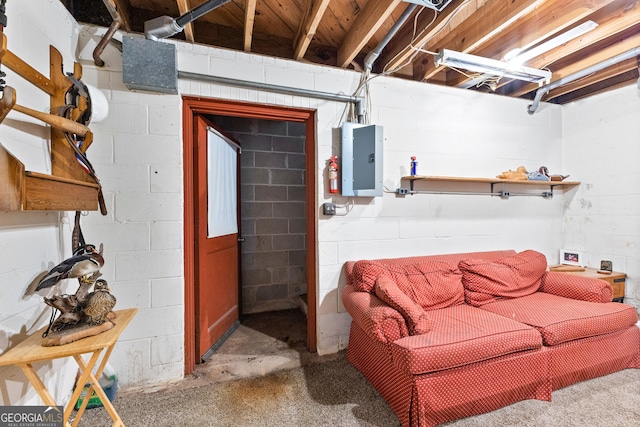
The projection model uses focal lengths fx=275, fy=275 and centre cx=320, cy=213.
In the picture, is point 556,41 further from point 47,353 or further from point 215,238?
point 47,353

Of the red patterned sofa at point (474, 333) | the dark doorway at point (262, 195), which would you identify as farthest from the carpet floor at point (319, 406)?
the dark doorway at point (262, 195)

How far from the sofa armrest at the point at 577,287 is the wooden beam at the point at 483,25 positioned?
209 centimetres

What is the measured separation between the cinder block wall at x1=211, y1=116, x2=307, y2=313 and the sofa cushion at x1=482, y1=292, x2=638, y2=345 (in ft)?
7.15

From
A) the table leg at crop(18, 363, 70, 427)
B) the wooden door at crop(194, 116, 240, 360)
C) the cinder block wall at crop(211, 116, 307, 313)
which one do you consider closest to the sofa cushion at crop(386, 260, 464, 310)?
the wooden door at crop(194, 116, 240, 360)

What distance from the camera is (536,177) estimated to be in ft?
9.30

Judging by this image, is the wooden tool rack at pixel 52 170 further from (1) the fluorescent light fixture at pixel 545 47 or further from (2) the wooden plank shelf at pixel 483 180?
(1) the fluorescent light fixture at pixel 545 47

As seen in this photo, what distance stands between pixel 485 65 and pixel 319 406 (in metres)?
2.70

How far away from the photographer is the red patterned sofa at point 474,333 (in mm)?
1532

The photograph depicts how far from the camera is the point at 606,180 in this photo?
288 centimetres

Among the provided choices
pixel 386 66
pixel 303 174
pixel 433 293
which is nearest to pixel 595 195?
pixel 433 293

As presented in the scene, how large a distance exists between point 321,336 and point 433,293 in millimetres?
999

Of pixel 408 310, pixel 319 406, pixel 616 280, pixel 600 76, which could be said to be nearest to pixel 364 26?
pixel 408 310

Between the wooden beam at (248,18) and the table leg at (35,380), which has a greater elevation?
the wooden beam at (248,18)

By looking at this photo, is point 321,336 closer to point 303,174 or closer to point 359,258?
point 359,258
